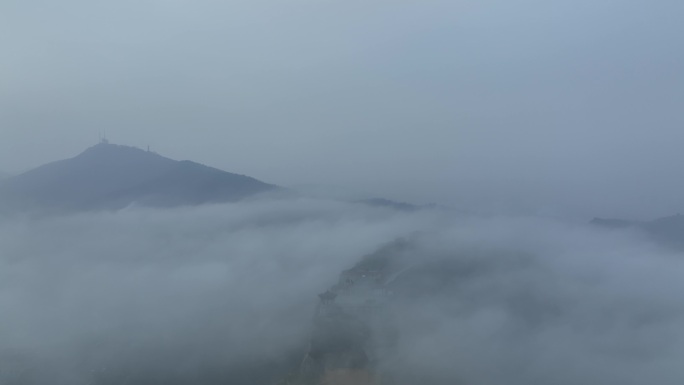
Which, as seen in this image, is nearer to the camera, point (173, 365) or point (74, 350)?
point (173, 365)

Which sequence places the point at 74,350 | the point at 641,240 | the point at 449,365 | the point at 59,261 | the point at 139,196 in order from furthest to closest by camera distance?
the point at 139,196, the point at 59,261, the point at 641,240, the point at 74,350, the point at 449,365

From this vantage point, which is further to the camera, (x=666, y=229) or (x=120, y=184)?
(x=120, y=184)

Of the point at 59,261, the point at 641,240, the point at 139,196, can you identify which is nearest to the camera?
the point at 641,240

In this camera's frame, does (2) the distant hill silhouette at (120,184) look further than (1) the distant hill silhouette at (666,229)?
Yes

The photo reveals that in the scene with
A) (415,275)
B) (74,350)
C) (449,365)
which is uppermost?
(415,275)

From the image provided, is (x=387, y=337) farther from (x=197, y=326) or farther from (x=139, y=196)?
(x=139, y=196)

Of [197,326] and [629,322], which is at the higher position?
[629,322]

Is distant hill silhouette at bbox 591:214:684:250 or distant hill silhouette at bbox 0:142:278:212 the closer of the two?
distant hill silhouette at bbox 591:214:684:250

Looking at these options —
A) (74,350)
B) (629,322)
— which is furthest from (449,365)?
(74,350)
